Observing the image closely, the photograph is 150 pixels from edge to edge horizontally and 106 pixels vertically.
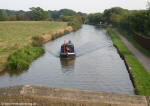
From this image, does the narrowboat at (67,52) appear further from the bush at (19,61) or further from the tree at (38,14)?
the tree at (38,14)

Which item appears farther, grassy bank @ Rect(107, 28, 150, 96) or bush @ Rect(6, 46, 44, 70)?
bush @ Rect(6, 46, 44, 70)

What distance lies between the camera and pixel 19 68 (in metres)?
22.6

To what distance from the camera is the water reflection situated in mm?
23581

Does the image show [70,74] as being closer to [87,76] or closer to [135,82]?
[87,76]

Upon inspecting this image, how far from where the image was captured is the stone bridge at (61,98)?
7945mm

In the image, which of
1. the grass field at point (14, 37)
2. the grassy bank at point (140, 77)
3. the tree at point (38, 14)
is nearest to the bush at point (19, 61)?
the grass field at point (14, 37)

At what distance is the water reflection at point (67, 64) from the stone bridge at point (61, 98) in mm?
14250

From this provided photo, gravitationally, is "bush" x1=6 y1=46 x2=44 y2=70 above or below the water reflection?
above

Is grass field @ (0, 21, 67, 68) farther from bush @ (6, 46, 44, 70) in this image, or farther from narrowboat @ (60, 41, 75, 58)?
narrowboat @ (60, 41, 75, 58)

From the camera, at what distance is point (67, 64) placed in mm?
25875

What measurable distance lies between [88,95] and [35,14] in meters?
115

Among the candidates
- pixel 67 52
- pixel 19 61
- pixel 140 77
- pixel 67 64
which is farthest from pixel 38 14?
pixel 140 77

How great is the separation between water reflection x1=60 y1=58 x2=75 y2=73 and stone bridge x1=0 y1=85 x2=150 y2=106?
46.8 feet

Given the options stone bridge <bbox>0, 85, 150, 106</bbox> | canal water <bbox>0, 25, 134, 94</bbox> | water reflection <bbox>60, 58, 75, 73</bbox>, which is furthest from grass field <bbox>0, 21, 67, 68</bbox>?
stone bridge <bbox>0, 85, 150, 106</bbox>
